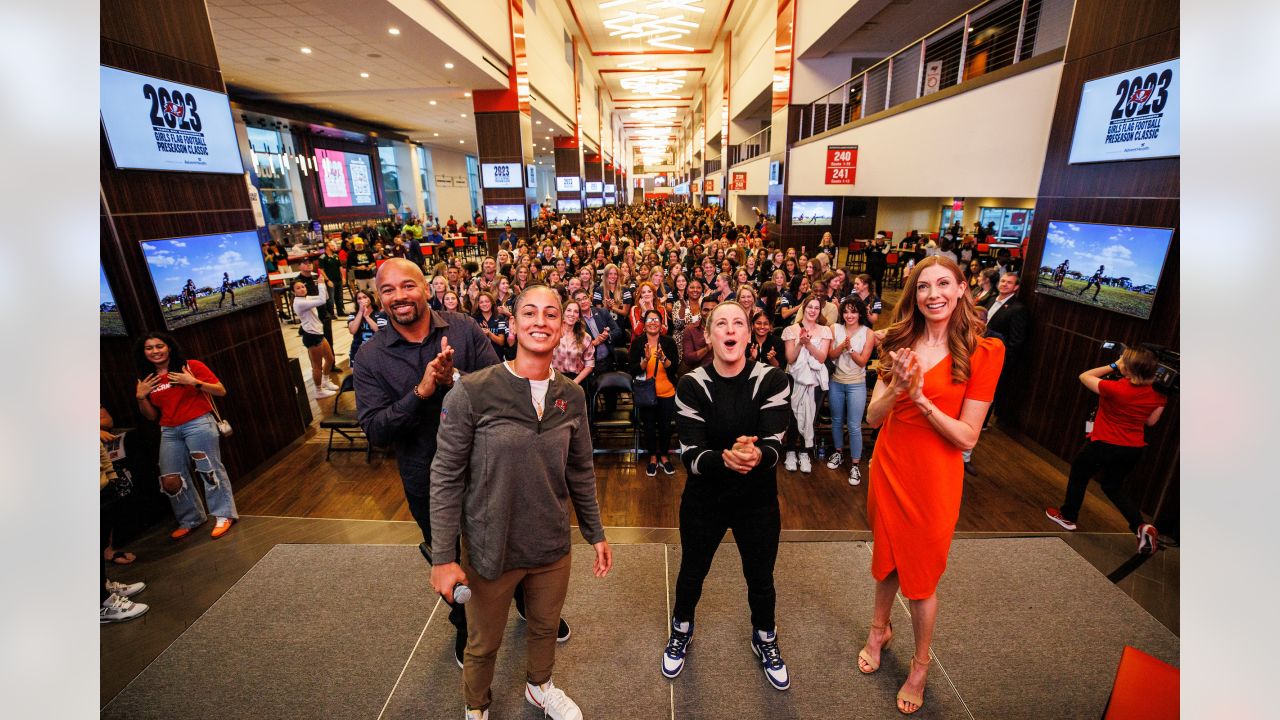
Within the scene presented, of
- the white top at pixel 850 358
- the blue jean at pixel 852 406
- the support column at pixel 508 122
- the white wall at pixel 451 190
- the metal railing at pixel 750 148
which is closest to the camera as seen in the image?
the white top at pixel 850 358

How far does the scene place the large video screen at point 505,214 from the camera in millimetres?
14453

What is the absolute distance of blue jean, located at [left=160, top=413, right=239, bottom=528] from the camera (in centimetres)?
399

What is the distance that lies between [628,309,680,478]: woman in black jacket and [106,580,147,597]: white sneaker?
379 cm

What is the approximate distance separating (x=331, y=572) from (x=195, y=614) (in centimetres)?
77

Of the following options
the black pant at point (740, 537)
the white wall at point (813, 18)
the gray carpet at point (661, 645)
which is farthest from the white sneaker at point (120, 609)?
the white wall at point (813, 18)

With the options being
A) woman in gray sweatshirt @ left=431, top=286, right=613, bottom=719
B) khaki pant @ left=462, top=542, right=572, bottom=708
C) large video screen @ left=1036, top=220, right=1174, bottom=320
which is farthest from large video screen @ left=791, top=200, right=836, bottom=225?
khaki pant @ left=462, top=542, right=572, bottom=708

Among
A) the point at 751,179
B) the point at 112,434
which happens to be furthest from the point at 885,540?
the point at 751,179

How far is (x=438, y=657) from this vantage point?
9.64 feet

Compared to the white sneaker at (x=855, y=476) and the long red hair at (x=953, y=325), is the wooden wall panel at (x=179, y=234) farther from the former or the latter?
the white sneaker at (x=855, y=476)

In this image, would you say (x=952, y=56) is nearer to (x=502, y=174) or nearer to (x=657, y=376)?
(x=657, y=376)

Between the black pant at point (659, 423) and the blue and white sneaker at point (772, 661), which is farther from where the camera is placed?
the black pant at point (659, 423)

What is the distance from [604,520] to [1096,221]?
5.15 meters

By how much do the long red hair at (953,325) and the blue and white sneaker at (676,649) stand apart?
1.74 metres

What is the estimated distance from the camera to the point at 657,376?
498 centimetres
